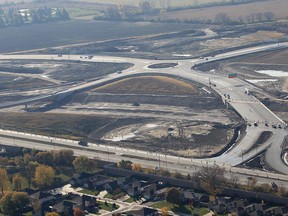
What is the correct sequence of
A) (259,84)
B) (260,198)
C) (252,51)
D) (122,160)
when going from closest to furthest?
(260,198)
(122,160)
(259,84)
(252,51)

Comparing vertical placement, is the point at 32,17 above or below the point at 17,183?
above

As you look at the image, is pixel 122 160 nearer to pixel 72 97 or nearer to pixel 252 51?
pixel 72 97

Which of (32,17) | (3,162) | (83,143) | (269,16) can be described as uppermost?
(269,16)

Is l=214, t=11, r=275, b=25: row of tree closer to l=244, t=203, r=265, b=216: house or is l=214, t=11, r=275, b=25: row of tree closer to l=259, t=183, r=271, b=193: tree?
l=259, t=183, r=271, b=193: tree

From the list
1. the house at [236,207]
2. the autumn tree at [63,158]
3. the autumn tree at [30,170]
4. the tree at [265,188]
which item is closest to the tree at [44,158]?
the autumn tree at [63,158]

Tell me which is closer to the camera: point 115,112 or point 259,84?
point 115,112

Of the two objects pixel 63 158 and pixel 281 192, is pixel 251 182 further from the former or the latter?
pixel 63 158

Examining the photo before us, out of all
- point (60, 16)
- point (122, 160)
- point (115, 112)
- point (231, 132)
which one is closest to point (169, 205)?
point (122, 160)

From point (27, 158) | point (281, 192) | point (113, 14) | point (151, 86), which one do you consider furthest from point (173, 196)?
point (113, 14)

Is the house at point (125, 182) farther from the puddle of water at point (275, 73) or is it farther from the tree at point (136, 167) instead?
the puddle of water at point (275, 73)
